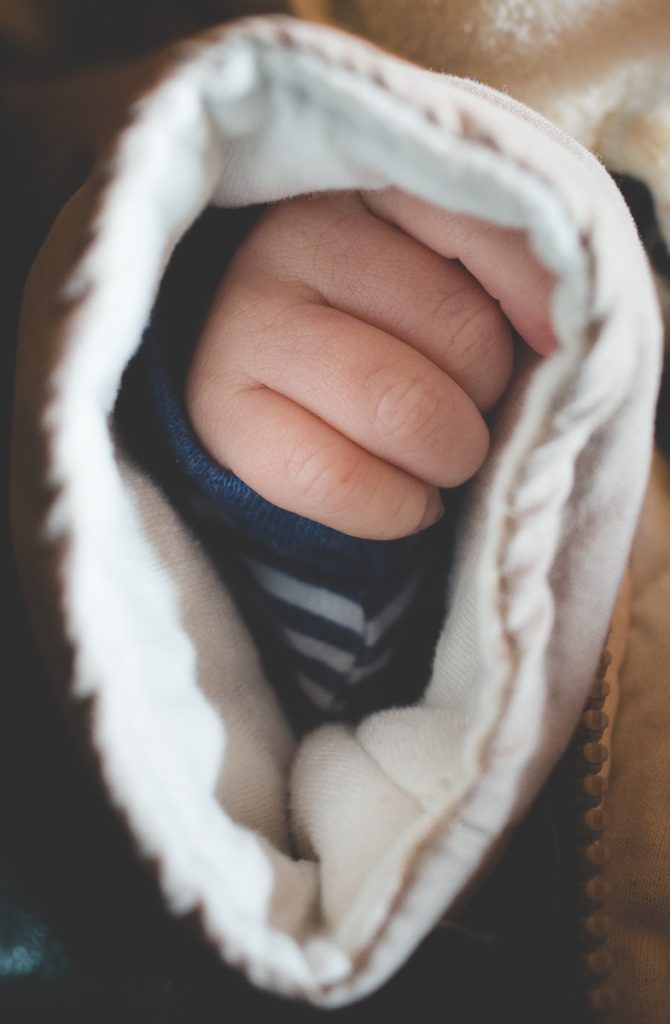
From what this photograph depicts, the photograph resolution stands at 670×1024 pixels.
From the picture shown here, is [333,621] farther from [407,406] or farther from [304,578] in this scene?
[407,406]

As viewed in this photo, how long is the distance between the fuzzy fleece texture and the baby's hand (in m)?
0.04

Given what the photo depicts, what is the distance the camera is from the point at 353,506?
339 mm

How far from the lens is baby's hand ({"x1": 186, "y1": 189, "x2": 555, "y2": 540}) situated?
0.32 meters

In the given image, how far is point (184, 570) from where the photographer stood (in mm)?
355

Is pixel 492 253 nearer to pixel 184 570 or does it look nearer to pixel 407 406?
pixel 407 406

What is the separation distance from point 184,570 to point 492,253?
193mm

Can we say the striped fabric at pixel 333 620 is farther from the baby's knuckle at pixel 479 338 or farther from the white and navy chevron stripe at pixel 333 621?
the baby's knuckle at pixel 479 338

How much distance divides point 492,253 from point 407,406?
0.23ft

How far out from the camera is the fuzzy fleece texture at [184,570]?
0.24 meters

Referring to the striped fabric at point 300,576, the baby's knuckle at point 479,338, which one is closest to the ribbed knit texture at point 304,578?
the striped fabric at point 300,576

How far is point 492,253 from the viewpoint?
307mm

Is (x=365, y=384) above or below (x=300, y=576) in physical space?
above

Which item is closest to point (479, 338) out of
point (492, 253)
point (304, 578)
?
point (492, 253)

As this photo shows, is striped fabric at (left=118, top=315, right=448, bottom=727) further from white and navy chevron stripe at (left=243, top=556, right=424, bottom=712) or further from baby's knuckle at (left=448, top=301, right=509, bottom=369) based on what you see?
baby's knuckle at (left=448, top=301, right=509, bottom=369)
